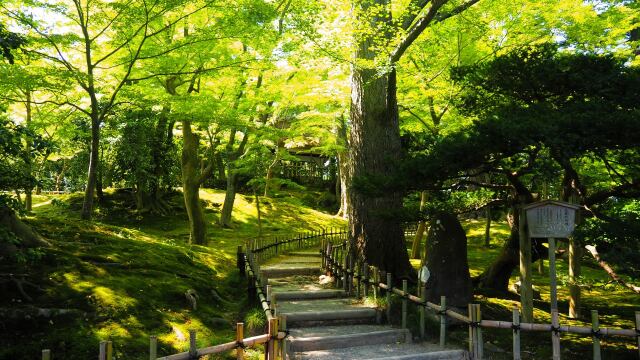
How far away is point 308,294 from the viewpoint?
8555mm

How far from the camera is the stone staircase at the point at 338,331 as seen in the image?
20.0 ft

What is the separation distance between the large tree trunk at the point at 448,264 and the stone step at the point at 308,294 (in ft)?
6.62

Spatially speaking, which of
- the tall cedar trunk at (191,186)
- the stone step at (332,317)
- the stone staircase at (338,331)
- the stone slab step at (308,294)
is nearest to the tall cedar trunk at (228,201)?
the tall cedar trunk at (191,186)

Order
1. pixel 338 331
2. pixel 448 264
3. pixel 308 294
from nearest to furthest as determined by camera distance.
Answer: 1. pixel 338 331
2. pixel 448 264
3. pixel 308 294

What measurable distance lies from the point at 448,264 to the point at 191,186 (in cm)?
943

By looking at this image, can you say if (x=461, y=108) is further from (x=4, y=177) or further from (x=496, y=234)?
(x=496, y=234)

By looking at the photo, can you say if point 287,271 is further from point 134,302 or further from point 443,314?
point 443,314

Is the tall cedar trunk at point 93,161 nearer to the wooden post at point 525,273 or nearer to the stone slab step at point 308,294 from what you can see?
the stone slab step at point 308,294

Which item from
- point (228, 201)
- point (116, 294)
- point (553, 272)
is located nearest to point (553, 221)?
point (553, 272)

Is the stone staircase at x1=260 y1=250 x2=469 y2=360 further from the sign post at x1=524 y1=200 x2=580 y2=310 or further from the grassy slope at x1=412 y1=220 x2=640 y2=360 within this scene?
the sign post at x1=524 y1=200 x2=580 y2=310

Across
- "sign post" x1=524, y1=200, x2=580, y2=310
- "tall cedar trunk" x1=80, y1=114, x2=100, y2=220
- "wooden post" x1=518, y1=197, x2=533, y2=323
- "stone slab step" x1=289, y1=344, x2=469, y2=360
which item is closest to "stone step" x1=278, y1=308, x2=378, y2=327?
"stone slab step" x1=289, y1=344, x2=469, y2=360

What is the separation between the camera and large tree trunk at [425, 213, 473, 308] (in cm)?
738

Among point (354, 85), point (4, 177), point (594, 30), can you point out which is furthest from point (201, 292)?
point (594, 30)

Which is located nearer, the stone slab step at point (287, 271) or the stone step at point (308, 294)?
the stone step at point (308, 294)
